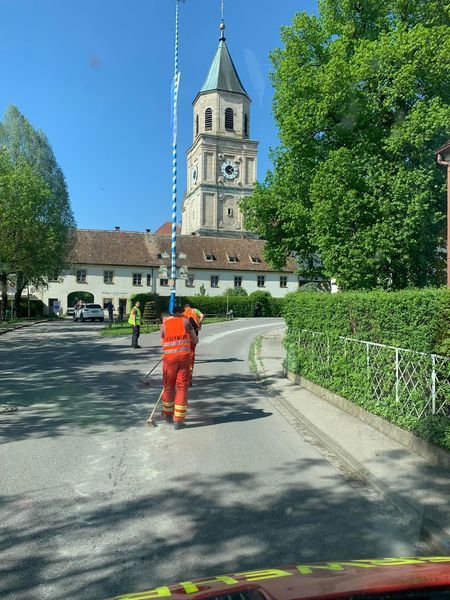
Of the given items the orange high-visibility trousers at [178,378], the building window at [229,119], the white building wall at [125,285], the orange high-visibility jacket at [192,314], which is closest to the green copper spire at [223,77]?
the building window at [229,119]

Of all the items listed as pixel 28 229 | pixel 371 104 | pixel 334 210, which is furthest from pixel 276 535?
pixel 28 229

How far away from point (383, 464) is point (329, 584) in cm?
458

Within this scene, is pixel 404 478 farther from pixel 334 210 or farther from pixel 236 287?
pixel 236 287

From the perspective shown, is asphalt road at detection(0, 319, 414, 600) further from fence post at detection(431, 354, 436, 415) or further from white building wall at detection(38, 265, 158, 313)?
white building wall at detection(38, 265, 158, 313)

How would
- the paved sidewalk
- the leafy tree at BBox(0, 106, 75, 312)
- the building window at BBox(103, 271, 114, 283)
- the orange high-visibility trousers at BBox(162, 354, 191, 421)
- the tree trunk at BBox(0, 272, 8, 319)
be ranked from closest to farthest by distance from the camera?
the paved sidewalk, the orange high-visibility trousers at BBox(162, 354, 191, 421), the leafy tree at BBox(0, 106, 75, 312), the tree trunk at BBox(0, 272, 8, 319), the building window at BBox(103, 271, 114, 283)

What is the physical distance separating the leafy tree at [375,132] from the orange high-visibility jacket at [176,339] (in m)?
11.2

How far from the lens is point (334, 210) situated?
1855 centimetres

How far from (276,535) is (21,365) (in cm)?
1353

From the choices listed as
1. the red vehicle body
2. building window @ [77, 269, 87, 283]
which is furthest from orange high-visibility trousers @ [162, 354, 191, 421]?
building window @ [77, 269, 87, 283]

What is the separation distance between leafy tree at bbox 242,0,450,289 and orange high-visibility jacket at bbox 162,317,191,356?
1119 centimetres

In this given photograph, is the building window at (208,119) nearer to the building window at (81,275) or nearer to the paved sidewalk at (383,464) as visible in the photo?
the building window at (81,275)

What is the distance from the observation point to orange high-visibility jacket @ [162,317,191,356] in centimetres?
841

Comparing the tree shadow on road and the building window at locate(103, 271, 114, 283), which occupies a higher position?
the building window at locate(103, 271, 114, 283)

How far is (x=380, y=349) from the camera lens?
27.7 feet
